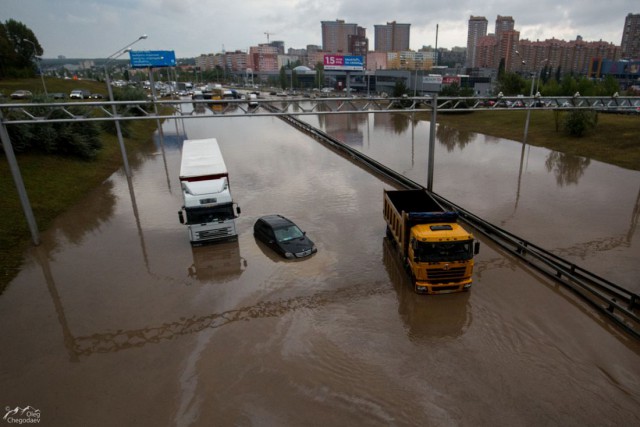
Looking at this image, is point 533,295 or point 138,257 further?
point 138,257

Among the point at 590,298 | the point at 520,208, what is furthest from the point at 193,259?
the point at 520,208

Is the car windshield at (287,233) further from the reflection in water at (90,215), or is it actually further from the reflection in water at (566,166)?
the reflection in water at (566,166)

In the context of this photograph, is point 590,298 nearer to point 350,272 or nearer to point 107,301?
point 350,272

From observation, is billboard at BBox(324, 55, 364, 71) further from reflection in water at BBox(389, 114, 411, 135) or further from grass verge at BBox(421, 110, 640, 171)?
grass verge at BBox(421, 110, 640, 171)

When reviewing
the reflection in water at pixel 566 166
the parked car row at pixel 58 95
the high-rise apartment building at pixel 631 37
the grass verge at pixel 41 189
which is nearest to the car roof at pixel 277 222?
the grass verge at pixel 41 189

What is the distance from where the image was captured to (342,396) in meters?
9.37

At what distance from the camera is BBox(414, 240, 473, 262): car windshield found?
513 inches

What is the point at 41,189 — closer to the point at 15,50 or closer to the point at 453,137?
the point at 453,137

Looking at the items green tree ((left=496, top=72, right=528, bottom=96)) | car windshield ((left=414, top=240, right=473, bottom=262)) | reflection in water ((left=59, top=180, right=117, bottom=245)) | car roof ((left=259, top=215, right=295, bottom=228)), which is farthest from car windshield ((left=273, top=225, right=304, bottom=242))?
green tree ((left=496, top=72, right=528, bottom=96))

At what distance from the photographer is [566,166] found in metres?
32.3

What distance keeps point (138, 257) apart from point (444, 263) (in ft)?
43.8

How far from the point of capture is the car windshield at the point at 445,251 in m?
13.0

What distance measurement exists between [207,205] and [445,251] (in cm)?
1038

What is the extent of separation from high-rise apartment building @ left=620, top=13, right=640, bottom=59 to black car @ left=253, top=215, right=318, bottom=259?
229552 mm
